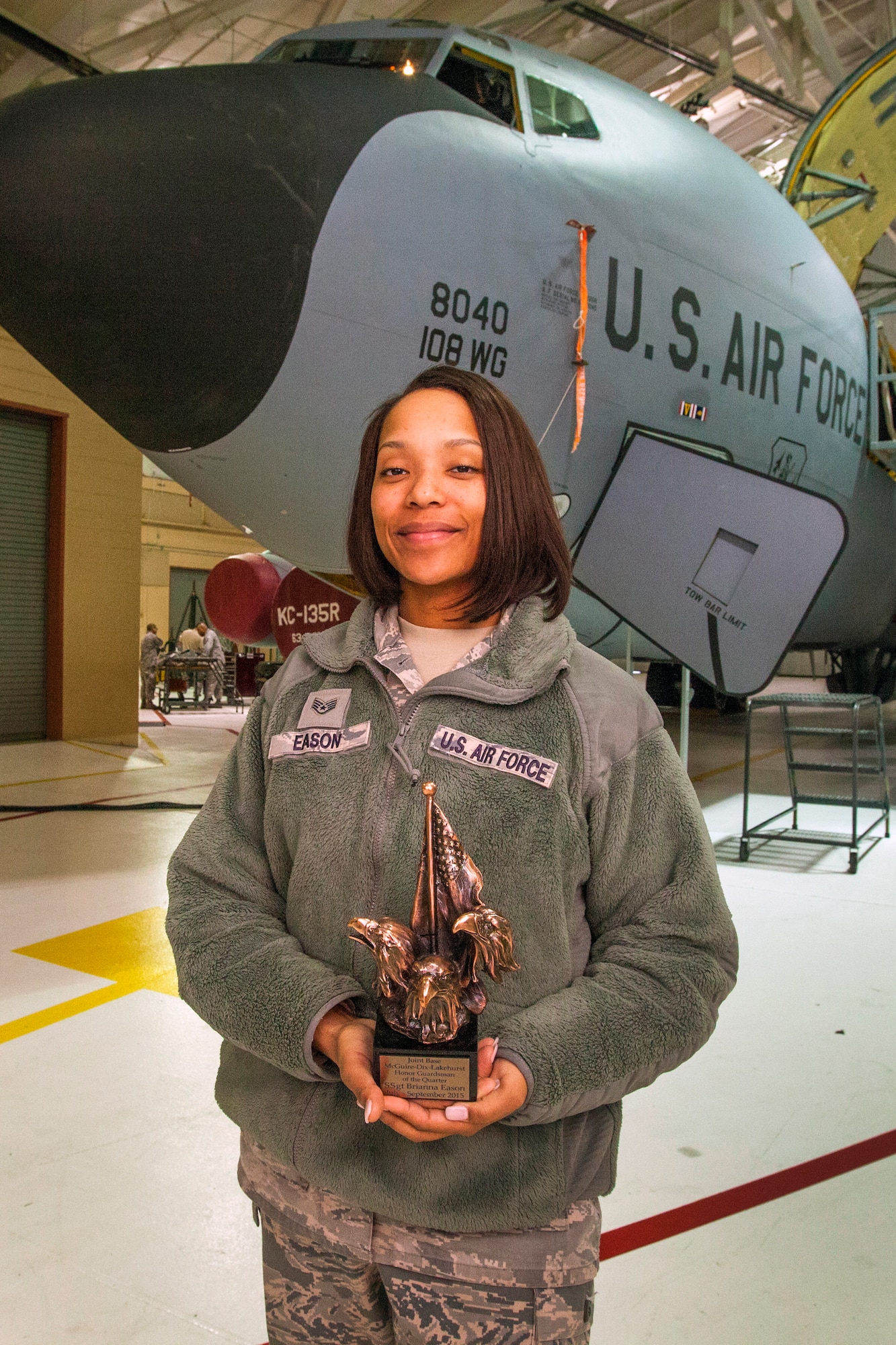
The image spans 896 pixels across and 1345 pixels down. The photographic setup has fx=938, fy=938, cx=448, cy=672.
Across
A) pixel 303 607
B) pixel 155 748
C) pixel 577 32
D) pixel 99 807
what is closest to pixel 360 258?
pixel 303 607

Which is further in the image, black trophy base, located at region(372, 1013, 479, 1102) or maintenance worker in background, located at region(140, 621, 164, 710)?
maintenance worker in background, located at region(140, 621, 164, 710)

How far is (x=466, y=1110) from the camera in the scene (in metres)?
0.94

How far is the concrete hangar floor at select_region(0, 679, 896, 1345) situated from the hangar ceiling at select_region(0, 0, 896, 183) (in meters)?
10.5

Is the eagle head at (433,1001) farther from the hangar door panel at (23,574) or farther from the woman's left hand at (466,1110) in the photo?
the hangar door panel at (23,574)

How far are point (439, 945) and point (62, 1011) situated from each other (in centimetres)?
258

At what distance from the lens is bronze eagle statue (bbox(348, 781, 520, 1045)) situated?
38.6 inches

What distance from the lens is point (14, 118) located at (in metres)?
2.99

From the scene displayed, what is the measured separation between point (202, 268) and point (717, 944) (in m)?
2.72

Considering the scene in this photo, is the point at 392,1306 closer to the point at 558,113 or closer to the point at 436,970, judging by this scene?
the point at 436,970

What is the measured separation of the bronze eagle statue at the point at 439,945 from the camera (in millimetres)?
980

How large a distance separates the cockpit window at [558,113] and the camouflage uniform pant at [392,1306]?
164 inches

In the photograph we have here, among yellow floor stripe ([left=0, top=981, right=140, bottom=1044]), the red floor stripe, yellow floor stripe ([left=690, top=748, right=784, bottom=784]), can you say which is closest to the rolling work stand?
yellow floor stripe ([left=690, top=748, right=784, bottom=784])

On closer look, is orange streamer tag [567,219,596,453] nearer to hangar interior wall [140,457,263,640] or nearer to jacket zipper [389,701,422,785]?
jacket zipper [389,701,422,785]

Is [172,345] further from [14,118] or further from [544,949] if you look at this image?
[544,949]
